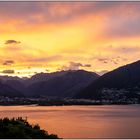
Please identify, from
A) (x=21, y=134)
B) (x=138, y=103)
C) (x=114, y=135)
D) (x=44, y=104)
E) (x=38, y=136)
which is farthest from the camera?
(x=44, y=104)

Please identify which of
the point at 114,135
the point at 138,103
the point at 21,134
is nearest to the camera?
the point at 21,134

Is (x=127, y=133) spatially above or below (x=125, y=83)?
below

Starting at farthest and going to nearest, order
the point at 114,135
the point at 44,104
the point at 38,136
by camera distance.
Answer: the point at 44,104
the point at 114,135
the point at 38,136

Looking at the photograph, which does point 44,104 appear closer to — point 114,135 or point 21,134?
point 114,135

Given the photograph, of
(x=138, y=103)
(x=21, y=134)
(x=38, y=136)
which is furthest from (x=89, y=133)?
(x=138, y=103)

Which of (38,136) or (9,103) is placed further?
(9,103)

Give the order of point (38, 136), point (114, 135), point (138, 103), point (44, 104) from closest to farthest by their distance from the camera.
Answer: point (38, 136), point (114, 135), point (138, 103), point (44, 104)

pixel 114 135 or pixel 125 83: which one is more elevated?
pixel 125 83

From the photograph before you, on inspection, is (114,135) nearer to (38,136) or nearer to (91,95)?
(38,136)

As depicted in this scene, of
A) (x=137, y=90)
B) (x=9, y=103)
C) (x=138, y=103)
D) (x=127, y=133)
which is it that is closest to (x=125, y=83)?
(x=137, y=90)
